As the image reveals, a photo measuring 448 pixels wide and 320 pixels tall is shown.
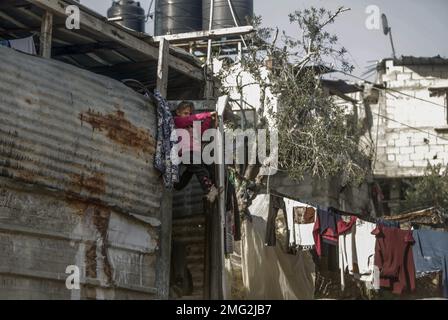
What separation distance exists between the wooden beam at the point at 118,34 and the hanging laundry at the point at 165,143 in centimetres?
68

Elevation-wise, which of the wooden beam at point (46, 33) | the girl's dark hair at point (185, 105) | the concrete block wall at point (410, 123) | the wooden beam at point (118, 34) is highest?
the concrete block wall at point (410, 123)

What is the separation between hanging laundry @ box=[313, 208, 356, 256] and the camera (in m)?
12.9

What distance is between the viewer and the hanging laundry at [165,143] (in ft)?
26.9

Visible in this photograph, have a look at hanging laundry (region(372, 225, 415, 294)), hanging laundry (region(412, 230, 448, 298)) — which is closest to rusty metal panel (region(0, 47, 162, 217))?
hanging laundry (region(372, 225, 415, 294))

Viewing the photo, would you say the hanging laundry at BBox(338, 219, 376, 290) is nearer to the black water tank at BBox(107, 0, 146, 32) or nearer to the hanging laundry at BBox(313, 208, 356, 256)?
the hanging laundry at BBox(313, 208, 356, 256)

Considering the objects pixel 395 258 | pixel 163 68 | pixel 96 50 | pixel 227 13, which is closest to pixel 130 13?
pixel 227 13

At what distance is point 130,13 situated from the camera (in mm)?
20344

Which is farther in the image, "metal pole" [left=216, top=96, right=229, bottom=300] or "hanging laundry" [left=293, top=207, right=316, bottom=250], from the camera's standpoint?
"hanging laundry" [left=293, top=207, right=316, bottom=250]

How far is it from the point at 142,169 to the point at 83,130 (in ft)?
3.06

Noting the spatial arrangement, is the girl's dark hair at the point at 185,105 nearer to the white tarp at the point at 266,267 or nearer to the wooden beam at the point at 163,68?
the wooden beam at the point at 163,68

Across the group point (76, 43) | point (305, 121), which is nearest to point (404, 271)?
point (305, 121)

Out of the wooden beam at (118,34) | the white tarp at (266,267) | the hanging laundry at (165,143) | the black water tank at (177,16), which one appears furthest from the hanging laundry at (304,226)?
the black water tank at (177,16)

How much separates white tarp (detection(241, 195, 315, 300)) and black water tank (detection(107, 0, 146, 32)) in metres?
9.45
